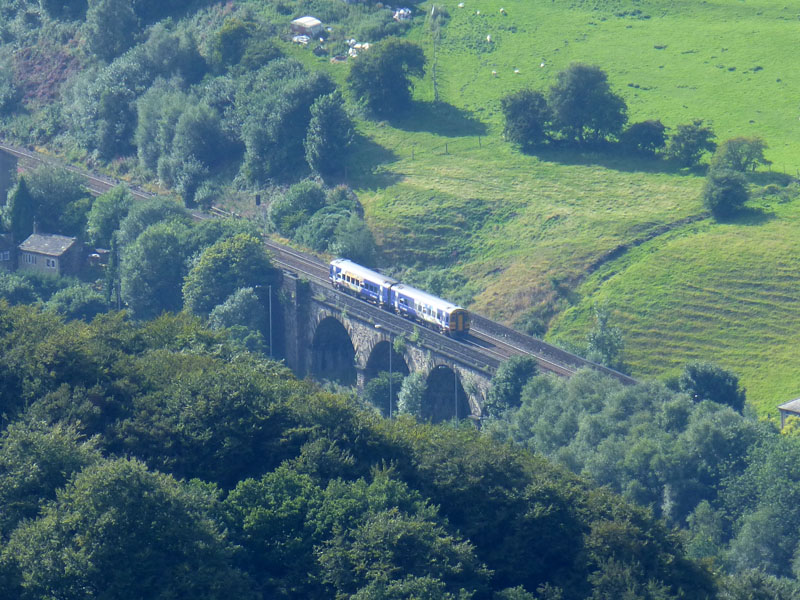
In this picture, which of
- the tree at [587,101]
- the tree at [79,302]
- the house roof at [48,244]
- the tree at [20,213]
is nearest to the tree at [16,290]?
the tree at [79,302]

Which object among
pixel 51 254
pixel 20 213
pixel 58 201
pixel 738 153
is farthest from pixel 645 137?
pixel 20 213

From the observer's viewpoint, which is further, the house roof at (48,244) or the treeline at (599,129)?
the house roof at (48,244)

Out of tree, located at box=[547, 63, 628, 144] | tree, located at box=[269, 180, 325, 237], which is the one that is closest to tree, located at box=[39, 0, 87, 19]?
tree, located at box=[269, 180, 325, 237]

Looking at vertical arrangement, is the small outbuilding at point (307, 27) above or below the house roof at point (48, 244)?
above

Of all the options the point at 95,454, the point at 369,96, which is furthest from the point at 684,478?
the point at 369,96

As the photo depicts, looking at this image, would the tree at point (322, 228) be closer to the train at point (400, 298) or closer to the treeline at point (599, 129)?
the train at point (400, 298)

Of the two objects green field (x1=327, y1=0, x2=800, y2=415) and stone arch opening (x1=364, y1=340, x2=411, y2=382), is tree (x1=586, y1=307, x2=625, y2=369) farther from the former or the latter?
stone arch opening (x1=364, y1=340, x2=411, y2=382)

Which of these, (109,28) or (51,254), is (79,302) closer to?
(51,254)

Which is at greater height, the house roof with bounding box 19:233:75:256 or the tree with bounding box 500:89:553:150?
the tree with bounding box 500:89:553:150
